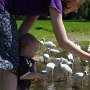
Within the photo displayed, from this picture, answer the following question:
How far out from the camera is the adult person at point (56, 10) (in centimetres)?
367

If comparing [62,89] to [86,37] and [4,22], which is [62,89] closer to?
[4,22]

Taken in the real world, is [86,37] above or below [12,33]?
below

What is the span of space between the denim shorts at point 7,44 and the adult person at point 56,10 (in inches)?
3.9

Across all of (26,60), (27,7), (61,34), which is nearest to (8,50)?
(26,60)

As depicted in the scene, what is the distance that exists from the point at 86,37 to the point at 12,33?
18605mm

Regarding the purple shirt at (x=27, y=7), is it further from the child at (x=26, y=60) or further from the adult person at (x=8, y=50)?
the child at (x=26, y=60)

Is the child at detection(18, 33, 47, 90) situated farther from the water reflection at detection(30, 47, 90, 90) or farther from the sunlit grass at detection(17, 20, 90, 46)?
the sunlit grass at detection(17, 20, 90, 46)

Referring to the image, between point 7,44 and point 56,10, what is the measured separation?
0.53 meters

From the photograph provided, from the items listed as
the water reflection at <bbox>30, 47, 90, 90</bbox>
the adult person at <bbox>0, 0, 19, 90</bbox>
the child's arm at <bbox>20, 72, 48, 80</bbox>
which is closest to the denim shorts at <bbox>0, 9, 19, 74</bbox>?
the adult person at <bbox>0, 0, 19, 90</bbox>

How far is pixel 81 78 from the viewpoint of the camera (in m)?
10.9

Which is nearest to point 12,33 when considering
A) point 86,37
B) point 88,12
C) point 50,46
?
point 50,46

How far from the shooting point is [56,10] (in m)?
3.69

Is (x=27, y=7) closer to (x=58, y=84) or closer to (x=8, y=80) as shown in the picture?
(x=8, y=80)

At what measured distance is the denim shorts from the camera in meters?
3.85
